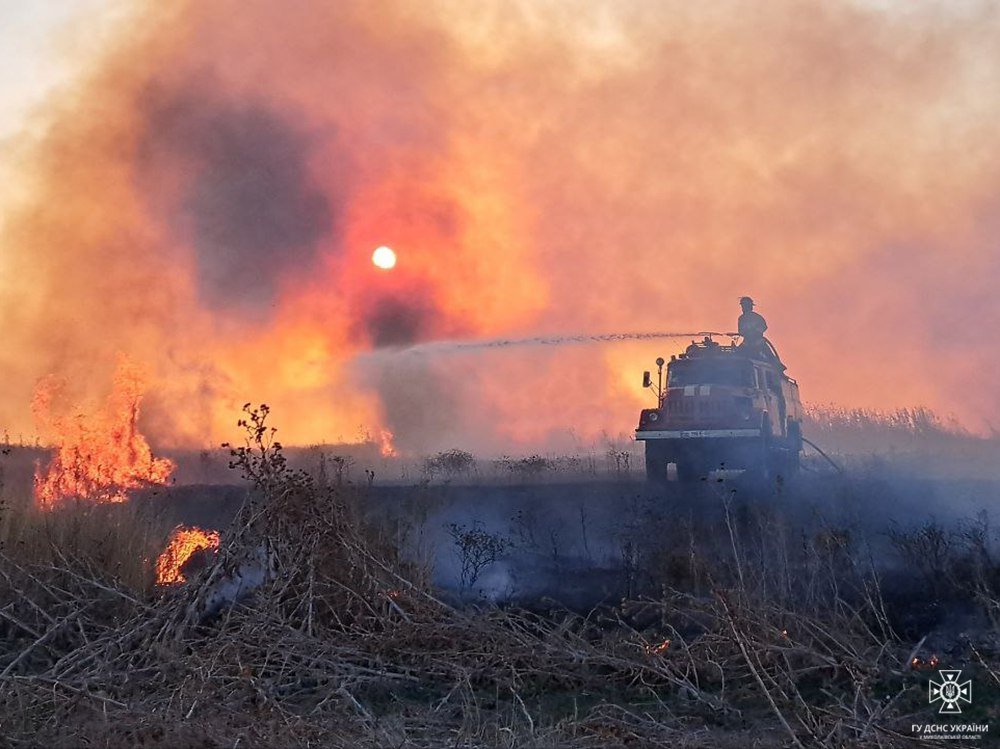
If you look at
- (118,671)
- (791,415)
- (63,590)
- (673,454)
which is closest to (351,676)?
(118,671)

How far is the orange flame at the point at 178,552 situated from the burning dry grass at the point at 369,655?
0.28 metres

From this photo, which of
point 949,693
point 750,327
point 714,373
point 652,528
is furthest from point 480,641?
point 750,327

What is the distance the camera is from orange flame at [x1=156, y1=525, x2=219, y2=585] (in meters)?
8.33

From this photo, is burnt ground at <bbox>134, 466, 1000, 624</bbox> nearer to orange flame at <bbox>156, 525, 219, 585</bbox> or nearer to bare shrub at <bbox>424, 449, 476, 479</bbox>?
orange flame at <bbox>156, 525, 219, 585</bbox>

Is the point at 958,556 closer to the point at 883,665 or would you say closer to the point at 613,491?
the point at 883,665

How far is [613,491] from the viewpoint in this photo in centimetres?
1708


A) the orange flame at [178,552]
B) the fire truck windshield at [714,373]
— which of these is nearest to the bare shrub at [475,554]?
the orange flame at [178,552]

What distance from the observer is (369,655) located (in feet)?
20.6

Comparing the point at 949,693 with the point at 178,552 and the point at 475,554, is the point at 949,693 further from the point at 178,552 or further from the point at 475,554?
the point at 178,552

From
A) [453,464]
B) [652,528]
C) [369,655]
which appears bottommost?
[369,655]

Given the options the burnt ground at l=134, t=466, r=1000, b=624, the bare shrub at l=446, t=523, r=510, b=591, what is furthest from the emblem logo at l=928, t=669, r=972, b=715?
the bare shrub at l=446, t=523, r=510, b=591

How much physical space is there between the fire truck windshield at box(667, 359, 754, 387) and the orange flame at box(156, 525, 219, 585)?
988 centimetres

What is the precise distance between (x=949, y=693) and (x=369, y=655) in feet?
13.0

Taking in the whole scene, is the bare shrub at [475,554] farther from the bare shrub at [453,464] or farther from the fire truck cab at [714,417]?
the bare shrub at [453,464]
